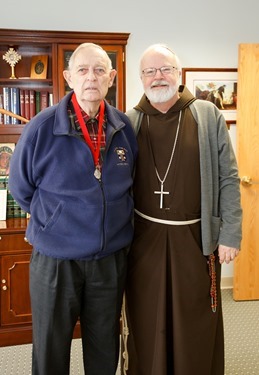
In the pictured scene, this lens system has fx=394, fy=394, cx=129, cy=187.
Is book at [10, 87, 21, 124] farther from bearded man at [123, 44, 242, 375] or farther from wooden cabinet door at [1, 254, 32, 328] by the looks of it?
bearded man at [123, 44, 242, 375]

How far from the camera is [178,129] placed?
1.70m

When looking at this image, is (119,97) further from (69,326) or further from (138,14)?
(69,326)

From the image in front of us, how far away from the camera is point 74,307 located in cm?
156

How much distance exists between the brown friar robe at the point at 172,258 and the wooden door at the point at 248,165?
53.4 inches

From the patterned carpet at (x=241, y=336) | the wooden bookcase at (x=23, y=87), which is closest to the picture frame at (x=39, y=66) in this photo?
the wooden bookcase at (x=23, y=87)

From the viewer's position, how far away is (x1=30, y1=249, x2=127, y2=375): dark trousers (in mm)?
1504

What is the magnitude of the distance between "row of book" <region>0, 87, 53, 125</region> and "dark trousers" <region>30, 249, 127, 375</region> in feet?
4.63

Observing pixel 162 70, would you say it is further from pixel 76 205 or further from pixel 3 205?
pixel 3 205

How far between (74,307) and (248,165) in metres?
1.95

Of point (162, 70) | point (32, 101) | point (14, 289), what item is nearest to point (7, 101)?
point (32, 101)

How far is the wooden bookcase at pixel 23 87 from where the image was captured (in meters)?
2.44

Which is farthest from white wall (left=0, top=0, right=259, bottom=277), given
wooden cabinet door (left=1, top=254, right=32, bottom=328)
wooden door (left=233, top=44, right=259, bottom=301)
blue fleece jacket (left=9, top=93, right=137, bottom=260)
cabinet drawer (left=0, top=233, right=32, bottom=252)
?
blue fleece jacket (left=9, top=93, right=137, bottom=260)

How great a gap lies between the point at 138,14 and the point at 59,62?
761mm

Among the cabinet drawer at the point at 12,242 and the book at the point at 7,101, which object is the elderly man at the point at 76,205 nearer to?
the cabinet drawer at the point at 12,242
